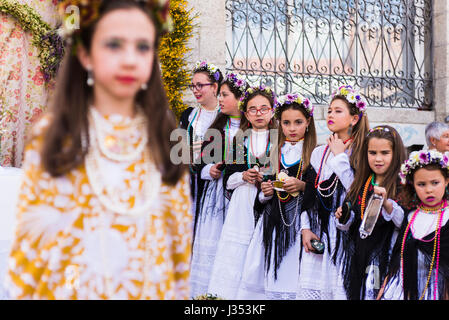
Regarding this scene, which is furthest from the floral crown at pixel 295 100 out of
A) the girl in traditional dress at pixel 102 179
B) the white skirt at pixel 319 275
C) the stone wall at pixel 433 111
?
the stone wall at pixel 433 111

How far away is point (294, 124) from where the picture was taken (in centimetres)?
466

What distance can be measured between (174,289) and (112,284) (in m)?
0.21

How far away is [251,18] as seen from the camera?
8766mm

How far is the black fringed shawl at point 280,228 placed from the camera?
456cm

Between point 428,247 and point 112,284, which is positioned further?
point 428,247

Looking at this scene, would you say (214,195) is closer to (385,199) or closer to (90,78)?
(385,199)

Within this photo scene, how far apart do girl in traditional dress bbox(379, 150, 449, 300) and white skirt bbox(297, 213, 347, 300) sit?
0.55 meters

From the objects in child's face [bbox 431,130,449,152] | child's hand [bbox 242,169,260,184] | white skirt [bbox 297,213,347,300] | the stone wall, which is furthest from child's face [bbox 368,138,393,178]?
the stone wall

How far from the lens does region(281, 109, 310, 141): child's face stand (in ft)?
15.3

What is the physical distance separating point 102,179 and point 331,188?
279cm

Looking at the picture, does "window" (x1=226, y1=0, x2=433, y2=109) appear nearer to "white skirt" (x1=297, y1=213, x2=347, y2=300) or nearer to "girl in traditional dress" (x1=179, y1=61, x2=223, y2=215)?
"girl in traditional dress" (x1=179, y1=61, x2=223, y2=215)

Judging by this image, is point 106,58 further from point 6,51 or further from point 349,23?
point 349,23

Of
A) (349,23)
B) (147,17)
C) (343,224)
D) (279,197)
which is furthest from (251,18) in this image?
(147,17)

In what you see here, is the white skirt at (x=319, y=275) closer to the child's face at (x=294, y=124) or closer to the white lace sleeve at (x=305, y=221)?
the white lace sleeve at (x=305, y=221)
